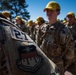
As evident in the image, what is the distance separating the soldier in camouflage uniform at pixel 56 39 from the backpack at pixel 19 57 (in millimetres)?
4064

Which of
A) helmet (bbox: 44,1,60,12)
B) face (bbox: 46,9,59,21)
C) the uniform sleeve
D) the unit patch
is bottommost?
the uniform sleeve

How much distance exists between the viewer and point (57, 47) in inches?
246

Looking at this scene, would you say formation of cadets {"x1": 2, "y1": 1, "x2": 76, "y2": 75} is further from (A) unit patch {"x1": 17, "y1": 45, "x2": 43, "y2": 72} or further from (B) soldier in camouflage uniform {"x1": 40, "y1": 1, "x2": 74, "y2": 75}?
(A) unit patch {"x1": 17, "y1": 45, "x2": 43, "y2": 72}

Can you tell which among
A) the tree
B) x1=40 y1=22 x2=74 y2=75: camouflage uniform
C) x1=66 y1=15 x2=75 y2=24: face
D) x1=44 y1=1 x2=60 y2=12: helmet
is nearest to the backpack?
x1=40 y1=22 x2=74 y2=75: camouflage uniform

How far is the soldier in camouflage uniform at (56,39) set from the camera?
6148mm

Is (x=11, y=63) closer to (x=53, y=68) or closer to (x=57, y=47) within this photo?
(x=53, y=68)

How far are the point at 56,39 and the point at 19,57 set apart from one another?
13.9ft

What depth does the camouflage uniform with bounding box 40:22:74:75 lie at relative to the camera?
6.14 m

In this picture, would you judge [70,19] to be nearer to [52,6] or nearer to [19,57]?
[52,6]

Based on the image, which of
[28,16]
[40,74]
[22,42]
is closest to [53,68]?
[40,74]

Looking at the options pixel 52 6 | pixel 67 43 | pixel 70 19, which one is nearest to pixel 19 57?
pixel 67 43

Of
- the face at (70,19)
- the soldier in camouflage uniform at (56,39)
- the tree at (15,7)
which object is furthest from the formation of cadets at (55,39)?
the tree at (15,7)

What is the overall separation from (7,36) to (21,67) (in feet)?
0.73

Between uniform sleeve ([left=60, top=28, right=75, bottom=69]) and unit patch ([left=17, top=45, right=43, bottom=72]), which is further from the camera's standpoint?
uniform sleeve ([left=60, top=28, right=75, bottom=69])
